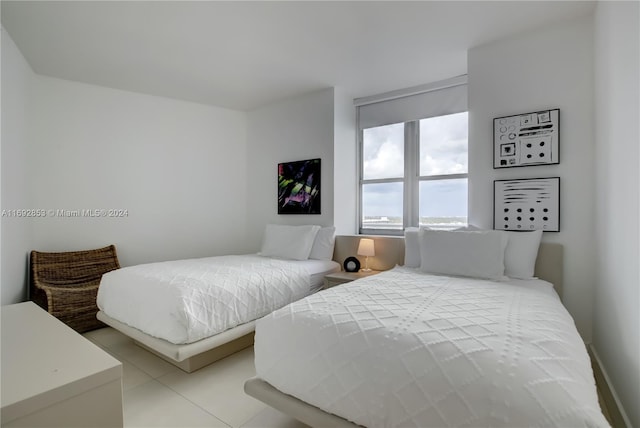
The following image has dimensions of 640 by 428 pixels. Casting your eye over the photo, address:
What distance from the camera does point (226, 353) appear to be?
254cm

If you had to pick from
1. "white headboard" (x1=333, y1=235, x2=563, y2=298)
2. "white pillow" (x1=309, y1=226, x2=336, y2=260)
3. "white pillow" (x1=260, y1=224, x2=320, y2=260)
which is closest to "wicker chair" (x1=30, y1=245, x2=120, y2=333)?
"white pillow" (x1=260, y1=224, x2=320, y2=260)

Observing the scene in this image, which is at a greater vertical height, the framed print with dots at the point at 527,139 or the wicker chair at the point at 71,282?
the framed print with dots at the point at 527,139

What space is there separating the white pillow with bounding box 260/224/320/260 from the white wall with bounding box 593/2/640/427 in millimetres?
2613

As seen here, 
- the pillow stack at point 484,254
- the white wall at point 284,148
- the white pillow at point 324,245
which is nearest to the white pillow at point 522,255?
the pillow stack at point 484,254

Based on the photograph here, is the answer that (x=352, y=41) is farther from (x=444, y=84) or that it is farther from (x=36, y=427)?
(x=36, y=427)

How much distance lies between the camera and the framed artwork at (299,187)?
407 centimetres

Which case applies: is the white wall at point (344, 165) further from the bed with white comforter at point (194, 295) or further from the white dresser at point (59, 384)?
the white dresser at point (59, 384)

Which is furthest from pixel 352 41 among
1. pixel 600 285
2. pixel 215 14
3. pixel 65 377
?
pixel 65 377

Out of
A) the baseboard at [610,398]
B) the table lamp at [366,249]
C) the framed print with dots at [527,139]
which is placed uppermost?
the framed print with dots at [527,139]

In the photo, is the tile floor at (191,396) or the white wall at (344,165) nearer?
the tile floor at (191,396)

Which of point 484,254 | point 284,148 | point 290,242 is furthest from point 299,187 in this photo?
point 484,254

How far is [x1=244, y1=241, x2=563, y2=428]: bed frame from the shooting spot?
139 cm

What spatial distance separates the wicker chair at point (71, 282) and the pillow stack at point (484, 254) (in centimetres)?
324

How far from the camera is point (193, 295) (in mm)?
2152
